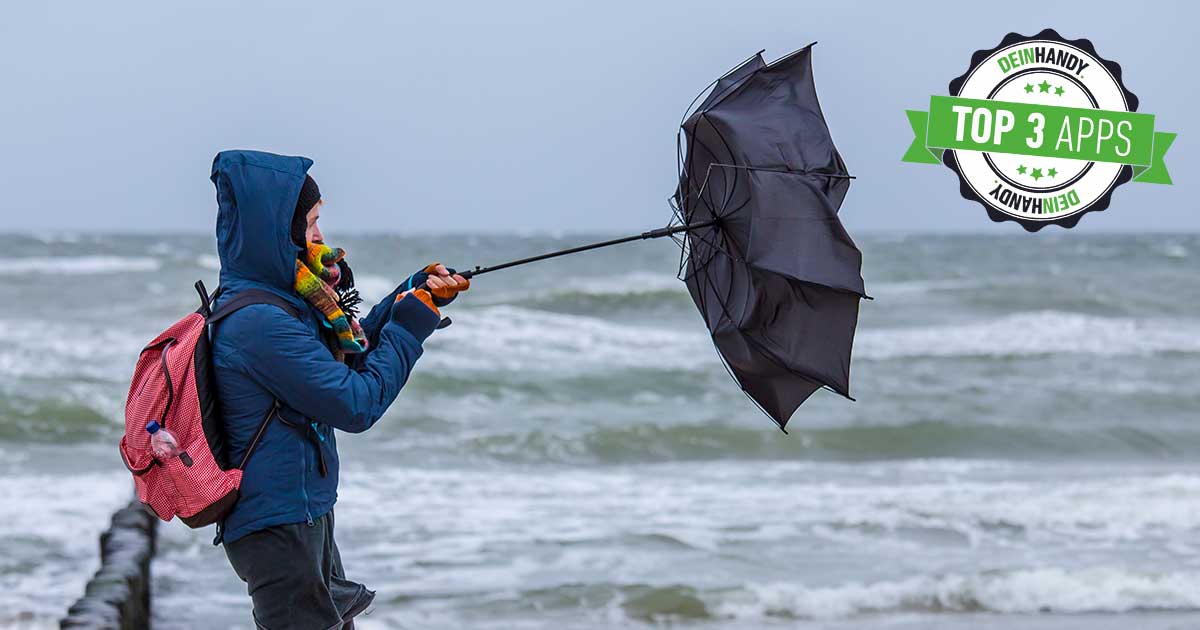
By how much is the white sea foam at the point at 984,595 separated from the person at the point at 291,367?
313cm

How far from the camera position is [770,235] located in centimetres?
295

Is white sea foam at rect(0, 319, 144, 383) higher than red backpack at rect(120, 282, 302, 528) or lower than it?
higher

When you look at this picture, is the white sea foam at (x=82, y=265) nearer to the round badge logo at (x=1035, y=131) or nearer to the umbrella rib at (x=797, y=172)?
the round badge logo at (x=1035, y=131)

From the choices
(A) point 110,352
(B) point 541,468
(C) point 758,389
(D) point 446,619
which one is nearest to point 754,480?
(B) point 541,468

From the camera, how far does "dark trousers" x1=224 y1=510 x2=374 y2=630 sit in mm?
2633

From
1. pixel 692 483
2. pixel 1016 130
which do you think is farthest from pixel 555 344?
pixel 1016 130

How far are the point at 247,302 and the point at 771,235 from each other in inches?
49.4

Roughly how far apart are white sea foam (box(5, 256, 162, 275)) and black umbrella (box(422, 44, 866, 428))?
27180mm

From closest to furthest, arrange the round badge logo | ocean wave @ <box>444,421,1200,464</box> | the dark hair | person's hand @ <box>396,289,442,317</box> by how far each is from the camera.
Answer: the dark hair
person's hand @ <box>396,289,442,317</box>
the round badge logo
ocean wave @ <box>444,421,1200,464</box>

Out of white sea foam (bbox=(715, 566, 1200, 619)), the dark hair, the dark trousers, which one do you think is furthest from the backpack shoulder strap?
white sea foam (bbox=(715, 566, 1200, 619))

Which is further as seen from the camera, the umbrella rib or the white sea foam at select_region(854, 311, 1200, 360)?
the white sea foam at select_region(854, 311, 1200, 360)

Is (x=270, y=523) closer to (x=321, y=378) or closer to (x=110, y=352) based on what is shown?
(x=321, y=378)

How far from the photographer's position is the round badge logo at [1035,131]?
5586mm

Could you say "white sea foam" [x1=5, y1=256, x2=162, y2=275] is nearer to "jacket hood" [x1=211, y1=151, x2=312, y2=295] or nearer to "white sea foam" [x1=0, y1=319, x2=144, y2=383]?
"white sea foam" [x1=0, y1=319, x2=144, y2=383]
